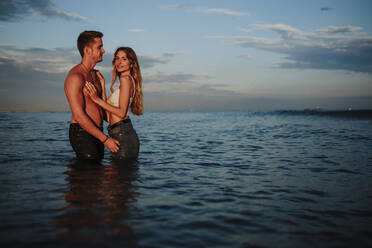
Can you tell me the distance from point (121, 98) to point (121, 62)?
2.22 feet

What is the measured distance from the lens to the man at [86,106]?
14.9ft

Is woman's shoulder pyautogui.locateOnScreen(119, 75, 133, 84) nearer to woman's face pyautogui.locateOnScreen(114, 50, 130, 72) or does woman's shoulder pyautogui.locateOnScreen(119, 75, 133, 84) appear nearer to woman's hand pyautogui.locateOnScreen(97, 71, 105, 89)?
woman's face pyautogui.locateOnScreen(114, 50, 130, 72)

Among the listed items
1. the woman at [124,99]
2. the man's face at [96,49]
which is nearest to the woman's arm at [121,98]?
the woman at [124,99]

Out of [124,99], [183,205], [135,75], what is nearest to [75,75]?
[124,99]

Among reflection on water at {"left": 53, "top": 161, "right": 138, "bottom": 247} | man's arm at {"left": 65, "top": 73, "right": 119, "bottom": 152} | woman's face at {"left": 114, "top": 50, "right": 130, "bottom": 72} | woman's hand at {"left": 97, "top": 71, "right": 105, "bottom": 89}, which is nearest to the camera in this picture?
reflection on water at {"left": 53, "top": 161, "right": 138, "bottom": 247}

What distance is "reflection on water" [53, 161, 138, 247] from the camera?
2.61 meters

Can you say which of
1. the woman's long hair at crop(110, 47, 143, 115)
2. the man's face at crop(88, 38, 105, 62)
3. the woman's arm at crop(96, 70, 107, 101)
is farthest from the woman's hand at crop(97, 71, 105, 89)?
the man's face at crop(88, 38, 105, 62)

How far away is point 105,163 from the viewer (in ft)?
20.0

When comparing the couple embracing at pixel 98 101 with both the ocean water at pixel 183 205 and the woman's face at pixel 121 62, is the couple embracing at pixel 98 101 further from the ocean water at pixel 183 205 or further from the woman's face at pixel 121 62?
the ocean water at pixel 183 205

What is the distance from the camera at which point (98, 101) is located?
457 cm

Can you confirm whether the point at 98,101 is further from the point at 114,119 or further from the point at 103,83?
the point at 103,83

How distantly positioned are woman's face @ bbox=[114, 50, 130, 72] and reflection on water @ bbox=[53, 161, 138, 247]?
5.98ft

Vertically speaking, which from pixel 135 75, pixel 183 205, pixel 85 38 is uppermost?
pixel 85 38

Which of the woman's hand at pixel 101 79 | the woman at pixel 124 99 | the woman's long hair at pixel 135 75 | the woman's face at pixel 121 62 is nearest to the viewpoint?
the woman at pixel 124 99
